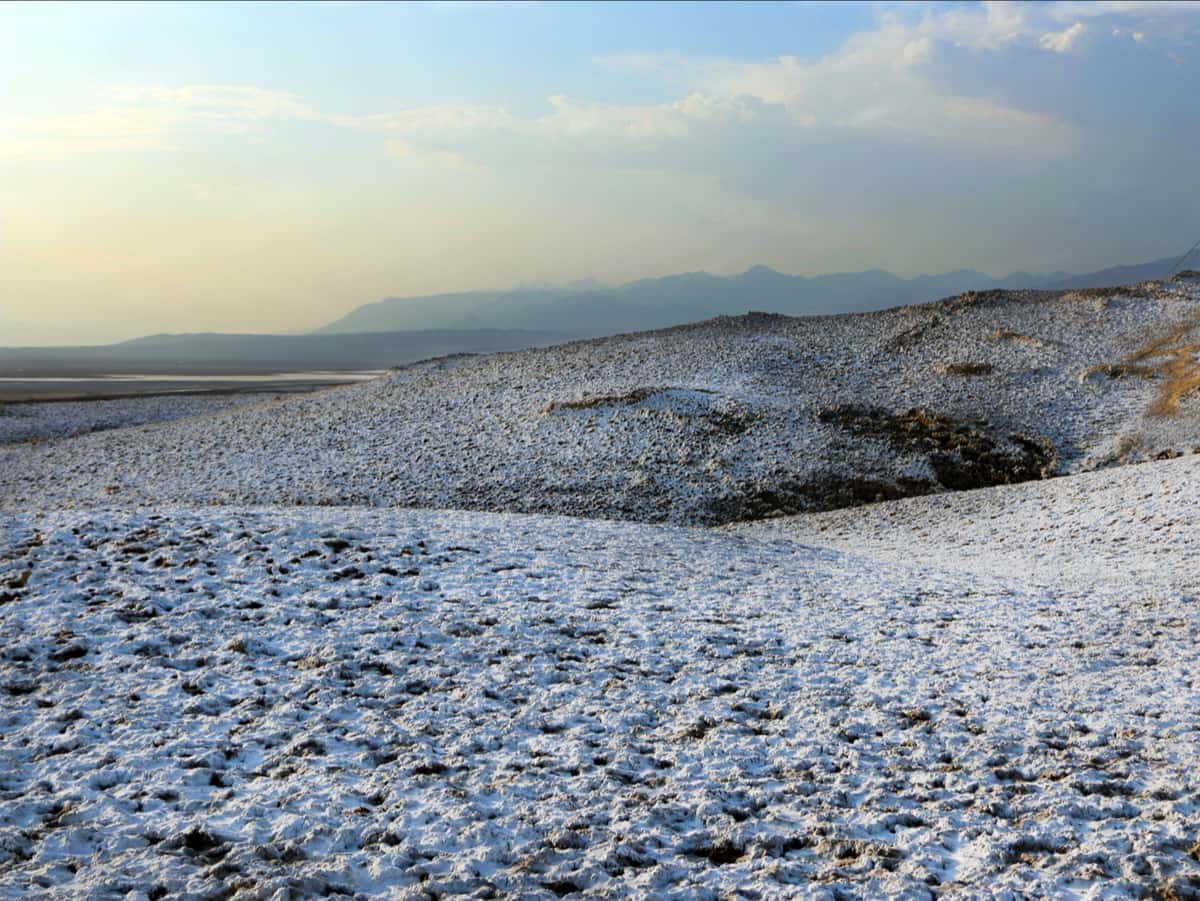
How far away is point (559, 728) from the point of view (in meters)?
9.44

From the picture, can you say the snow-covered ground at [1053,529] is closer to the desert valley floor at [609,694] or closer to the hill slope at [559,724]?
the desert valley floor at [609,694]

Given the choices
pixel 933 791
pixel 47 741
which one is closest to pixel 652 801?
pixel 933 791

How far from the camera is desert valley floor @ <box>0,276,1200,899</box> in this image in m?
7.02

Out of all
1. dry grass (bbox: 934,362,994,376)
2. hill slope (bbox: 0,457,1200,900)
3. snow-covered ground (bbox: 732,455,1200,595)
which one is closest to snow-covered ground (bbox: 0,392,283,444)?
hill slope (bbox: 0,457,1200,900)

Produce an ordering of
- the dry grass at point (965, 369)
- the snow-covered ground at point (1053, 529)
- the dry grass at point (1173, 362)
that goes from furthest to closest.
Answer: the dry grass at point (965, 369), the dry grass at point (1173, 362), the snow-covered ground at point (1053, 529)

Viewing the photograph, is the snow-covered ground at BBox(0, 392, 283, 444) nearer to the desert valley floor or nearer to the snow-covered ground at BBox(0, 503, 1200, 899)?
the desert valley floor

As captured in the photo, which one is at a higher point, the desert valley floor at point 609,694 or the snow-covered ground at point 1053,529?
the desert valley floor at point 609,694

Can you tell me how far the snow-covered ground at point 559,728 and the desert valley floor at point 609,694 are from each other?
1.7 inches

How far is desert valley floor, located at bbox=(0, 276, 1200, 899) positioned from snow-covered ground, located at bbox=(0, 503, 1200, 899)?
0.14ft

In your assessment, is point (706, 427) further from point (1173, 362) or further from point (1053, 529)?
point (1173, 362)

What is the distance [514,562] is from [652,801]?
8.27 metres

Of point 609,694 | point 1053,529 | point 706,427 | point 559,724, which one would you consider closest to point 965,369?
point 706,427

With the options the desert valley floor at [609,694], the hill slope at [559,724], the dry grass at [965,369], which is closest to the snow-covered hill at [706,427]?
the dry grass at [965,369]

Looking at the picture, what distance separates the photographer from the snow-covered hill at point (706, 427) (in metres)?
27.7
